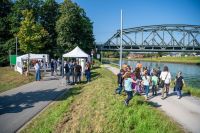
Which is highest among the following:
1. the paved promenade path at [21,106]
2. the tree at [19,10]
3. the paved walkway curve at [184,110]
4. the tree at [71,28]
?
the tree at [19,10]

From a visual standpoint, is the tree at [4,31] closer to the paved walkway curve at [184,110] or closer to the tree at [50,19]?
the tree at [50,19]

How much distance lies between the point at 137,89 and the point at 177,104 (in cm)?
373

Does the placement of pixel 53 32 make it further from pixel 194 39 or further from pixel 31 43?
pixel 194 39

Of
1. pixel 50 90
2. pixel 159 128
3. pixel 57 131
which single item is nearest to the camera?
pixel 159 128

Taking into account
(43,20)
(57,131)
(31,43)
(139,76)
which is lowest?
(57,131)

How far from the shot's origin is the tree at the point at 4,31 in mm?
63438

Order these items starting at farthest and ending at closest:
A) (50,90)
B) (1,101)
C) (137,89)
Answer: (50,90) → (137,89) → (1,101)

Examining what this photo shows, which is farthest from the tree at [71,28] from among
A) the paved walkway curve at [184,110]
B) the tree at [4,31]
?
the paved walkway curve at [184,110]

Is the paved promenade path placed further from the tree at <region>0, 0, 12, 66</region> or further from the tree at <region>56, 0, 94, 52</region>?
the tree at <region>0, 0, 12, 66</region>

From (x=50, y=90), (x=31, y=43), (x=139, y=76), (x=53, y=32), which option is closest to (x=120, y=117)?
(x=139, y=76)

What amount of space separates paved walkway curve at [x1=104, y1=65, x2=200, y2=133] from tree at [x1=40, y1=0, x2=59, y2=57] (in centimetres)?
4945

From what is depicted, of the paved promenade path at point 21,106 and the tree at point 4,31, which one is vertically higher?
the tree at point 4,31

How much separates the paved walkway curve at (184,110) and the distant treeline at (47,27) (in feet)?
105

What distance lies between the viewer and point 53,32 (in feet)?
216
